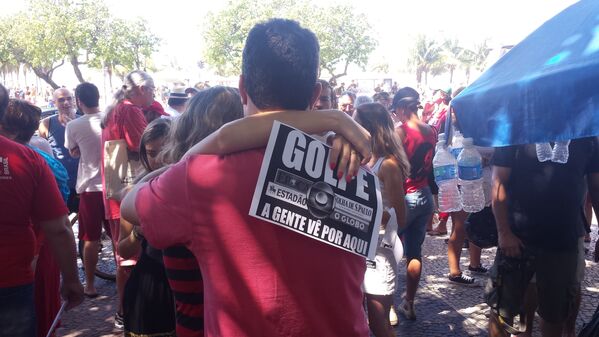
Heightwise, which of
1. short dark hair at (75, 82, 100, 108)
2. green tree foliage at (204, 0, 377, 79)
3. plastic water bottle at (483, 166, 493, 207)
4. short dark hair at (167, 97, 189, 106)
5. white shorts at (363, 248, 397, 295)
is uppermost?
green tree foliage at (204, 0, 377, 79)

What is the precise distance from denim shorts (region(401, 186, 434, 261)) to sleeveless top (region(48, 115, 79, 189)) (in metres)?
3.66

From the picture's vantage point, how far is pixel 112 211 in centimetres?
433

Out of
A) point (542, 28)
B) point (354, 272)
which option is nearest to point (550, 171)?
point (542, 28)

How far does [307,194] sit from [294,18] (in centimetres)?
4523

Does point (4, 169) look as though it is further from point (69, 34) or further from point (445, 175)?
point (69, 34)

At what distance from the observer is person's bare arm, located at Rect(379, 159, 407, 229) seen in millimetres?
3594

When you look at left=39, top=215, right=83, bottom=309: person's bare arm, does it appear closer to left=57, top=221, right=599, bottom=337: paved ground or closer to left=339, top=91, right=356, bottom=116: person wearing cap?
left=57, top=221, right=599, bottom=337: paved ground

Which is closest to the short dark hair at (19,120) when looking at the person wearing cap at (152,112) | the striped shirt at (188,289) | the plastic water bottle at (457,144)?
the person wearing cap at (152,112)

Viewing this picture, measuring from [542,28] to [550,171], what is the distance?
0.81 m

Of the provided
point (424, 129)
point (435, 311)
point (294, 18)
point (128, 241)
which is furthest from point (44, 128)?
point (294, 18)

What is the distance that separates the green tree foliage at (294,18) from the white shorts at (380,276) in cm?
4179

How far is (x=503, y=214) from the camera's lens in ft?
10.8

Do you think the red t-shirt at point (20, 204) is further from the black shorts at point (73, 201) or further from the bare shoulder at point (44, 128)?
the bare shoulder at point (44, 128)

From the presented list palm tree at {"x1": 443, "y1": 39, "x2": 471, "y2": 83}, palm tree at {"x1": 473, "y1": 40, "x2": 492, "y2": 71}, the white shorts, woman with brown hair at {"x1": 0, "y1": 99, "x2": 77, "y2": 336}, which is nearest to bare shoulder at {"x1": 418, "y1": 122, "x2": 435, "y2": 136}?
the white shorts
